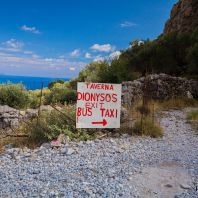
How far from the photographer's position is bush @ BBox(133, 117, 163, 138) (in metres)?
7.94

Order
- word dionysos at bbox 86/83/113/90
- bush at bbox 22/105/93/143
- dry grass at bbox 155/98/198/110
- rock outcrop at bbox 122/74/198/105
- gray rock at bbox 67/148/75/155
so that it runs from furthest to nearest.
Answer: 1. rock outcrop at bbox 122/74/198/105
2. dry grass at bbox 155/98/198/110
3. word dionysos at bbox 86/83/113/90
4. bush at bbox 22/105/93/143
5. gray rock at bbox 67/148/75/155

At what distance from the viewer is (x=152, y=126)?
8.16 m

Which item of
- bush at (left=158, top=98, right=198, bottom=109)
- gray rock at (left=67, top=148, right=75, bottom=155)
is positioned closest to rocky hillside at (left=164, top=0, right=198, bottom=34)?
bush at (left=158, top=98, right=198, bottom=109)

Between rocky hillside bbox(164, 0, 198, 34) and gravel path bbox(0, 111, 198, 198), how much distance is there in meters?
29.5

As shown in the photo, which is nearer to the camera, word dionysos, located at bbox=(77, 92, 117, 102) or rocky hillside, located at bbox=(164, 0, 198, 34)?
word dionysos, located at bbox=(77, 92, 117, 102)

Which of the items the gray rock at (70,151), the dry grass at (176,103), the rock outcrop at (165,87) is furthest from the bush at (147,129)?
the rock outcrop at (165,87)

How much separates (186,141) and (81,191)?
3.86 metres

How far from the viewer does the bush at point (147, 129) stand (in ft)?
26.1

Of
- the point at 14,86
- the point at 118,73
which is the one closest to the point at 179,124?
the point at 14,86

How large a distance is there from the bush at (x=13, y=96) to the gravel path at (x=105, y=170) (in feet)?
23.8

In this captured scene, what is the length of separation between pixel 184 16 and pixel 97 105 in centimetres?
3295

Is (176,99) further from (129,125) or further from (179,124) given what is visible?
(129,125)

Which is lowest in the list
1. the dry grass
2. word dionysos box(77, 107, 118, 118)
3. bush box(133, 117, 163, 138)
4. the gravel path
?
the gravel path

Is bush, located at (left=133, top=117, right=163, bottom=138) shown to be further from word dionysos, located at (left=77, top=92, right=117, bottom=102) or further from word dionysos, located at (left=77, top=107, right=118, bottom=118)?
word dionysos, located at (left=77, top=92, right=117, bottom=102)
